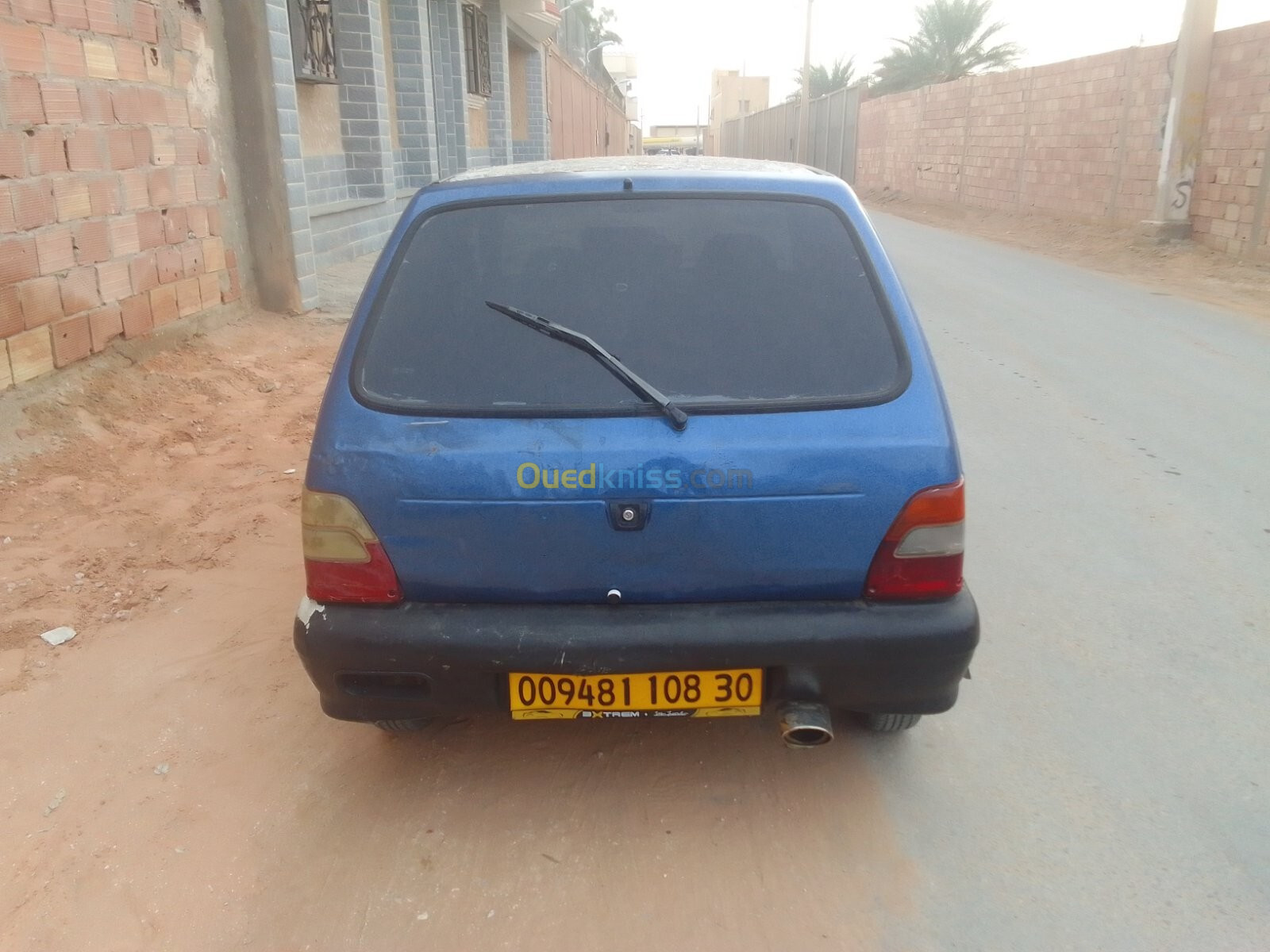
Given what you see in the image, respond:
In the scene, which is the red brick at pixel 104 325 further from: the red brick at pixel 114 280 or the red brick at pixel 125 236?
the red brick at pixel 125 236

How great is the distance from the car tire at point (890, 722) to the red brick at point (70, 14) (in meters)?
5.42

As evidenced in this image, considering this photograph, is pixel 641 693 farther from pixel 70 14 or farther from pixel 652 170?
pixel 70 14

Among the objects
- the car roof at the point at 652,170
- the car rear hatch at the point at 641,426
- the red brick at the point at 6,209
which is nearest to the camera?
the car rear hatch at the point at 641,426

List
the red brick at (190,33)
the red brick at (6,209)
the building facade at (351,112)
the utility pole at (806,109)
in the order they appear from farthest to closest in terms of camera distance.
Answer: the utility pole at (806,109)
the building facade at (351,112)
the red brick at (190,33)
the red brick at (6,209)

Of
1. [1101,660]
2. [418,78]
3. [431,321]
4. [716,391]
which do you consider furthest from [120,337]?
[418,78]

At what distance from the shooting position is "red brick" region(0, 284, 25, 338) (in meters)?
4.90

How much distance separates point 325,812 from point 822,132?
41689mm

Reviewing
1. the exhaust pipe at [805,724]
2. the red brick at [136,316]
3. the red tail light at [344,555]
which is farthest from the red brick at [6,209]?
the exhaust pipe at [805,724]

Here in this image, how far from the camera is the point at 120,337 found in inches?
238

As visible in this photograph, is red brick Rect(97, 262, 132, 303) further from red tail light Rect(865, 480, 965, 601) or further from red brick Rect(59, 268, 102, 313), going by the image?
red tail light Rect(865, 480, 965, 601)

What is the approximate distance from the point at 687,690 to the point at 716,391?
72 centimetres

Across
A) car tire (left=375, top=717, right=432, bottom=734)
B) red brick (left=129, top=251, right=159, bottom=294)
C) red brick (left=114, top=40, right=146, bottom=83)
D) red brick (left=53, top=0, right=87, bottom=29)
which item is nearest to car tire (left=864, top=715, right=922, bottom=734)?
car tire (left=375, top=717, right=432, bottom=734)

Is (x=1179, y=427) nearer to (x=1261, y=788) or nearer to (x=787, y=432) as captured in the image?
(x=1261, y=788)

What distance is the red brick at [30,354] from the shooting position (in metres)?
5.01
